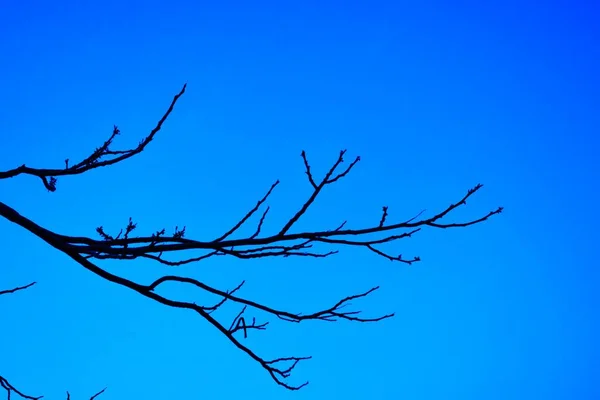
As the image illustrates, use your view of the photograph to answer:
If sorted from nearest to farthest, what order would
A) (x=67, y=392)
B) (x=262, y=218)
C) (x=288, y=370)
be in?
(x=262, y=218) < (x=288, y=370) < (x=67, y=392)

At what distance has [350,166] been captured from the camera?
2.91 meters

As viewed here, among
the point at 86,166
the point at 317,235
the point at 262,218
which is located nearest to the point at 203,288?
the point at 262,218

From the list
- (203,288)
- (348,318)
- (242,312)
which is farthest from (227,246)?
(348,318)

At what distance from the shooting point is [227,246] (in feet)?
9.07

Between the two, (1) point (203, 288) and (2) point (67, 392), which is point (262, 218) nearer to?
(1) point (203, 288)

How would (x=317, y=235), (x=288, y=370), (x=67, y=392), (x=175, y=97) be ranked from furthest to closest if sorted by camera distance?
(x=67, y=392) < (x=288, y=370) < (x=175, y=97) < (x=317, y=235)

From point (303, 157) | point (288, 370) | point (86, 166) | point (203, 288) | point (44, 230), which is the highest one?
point (86, 166)

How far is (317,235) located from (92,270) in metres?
1.14

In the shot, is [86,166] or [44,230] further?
[86,166]

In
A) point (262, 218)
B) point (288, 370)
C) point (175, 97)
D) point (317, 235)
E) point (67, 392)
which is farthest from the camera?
point (67, 392)

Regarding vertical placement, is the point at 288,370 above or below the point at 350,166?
below

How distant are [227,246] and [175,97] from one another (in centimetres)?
83

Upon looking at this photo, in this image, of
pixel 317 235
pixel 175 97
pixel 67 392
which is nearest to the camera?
pixel 317 235

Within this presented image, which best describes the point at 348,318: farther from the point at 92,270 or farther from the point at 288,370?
the point at 92,270
